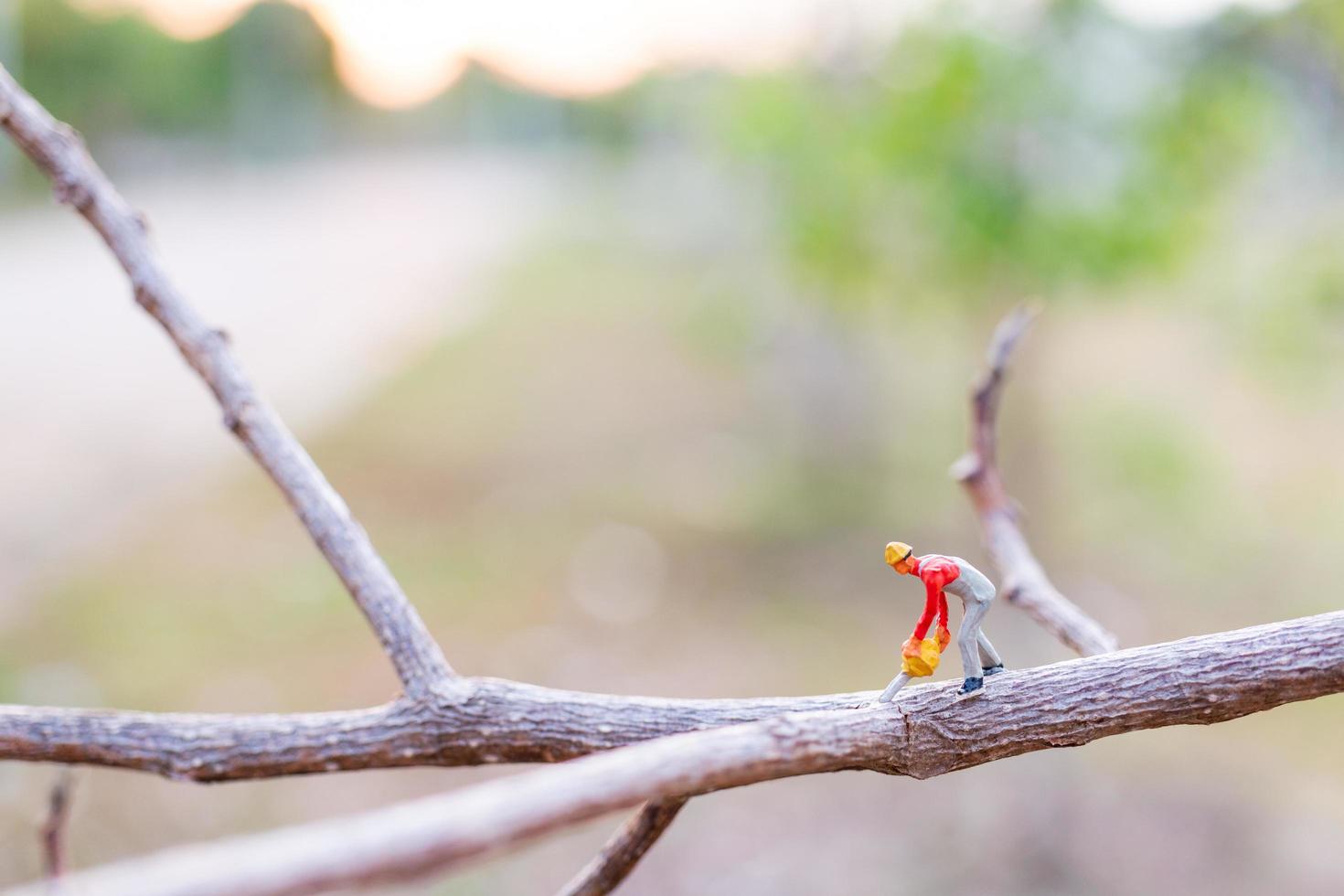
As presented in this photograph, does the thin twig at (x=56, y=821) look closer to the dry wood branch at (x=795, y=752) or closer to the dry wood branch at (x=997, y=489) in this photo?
the dry wood branch at (x=795, y=752)

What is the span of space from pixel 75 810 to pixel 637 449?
5.52 m

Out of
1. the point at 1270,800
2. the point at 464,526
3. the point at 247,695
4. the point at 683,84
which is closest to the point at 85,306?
Result: the point at 464,526

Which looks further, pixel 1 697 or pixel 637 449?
pixel 637 449

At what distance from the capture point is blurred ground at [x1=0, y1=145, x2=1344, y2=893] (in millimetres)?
3961

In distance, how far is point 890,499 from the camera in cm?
714

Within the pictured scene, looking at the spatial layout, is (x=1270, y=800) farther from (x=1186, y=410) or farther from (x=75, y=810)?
(x=75, y=810)

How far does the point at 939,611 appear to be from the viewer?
83 centimetres

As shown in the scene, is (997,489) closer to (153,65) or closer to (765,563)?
(765,563)

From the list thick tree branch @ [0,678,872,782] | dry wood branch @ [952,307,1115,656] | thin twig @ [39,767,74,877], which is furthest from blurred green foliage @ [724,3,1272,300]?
thin twig @ [39,767,74,877]

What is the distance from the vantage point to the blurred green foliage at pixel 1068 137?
10.6 ft

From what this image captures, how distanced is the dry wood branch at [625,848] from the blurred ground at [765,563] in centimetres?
187

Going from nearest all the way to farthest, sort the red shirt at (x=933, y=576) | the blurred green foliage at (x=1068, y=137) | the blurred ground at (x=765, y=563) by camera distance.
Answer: the red shirt at (x=933, y=576), the blurred green foliage at (x=1068, y=137), the blurred ground at (x=765, y=563)

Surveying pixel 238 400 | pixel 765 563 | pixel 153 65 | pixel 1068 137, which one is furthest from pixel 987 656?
pixel 153 65

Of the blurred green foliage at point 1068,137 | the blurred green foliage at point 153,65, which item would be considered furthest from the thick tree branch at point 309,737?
the blurred green foliage at point 153,65
